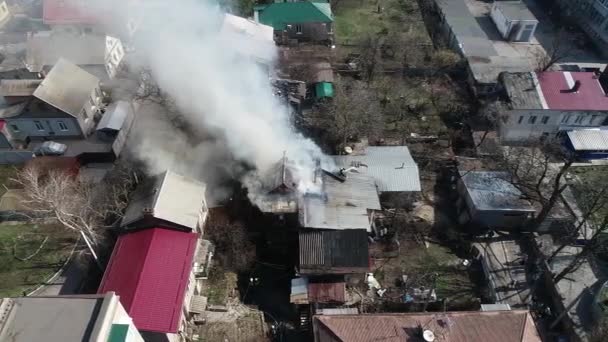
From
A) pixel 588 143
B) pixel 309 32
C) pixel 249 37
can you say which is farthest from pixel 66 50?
pixel 588 143

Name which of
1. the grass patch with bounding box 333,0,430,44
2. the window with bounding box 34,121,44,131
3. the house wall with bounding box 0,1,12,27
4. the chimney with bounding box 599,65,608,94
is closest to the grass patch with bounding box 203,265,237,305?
the window with bounding box 34,121,44,131

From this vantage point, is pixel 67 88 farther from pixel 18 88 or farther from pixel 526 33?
pixel 526 33

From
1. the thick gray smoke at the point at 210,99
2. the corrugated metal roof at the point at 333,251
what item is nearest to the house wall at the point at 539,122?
the thick gray smoke at the point at 210,99

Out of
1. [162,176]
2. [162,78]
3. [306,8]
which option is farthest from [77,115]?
[306,8]

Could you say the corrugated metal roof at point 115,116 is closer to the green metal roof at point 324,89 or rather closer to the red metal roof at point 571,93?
the green metal roof at point 324,89

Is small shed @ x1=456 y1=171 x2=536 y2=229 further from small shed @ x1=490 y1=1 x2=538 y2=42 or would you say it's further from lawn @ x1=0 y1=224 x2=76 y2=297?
lawn @ x1=0 y1=224 x2=76 y2=297

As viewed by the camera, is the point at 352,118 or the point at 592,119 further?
the point at 592,119

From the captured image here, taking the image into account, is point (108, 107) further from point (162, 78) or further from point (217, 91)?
point (217, 91)
